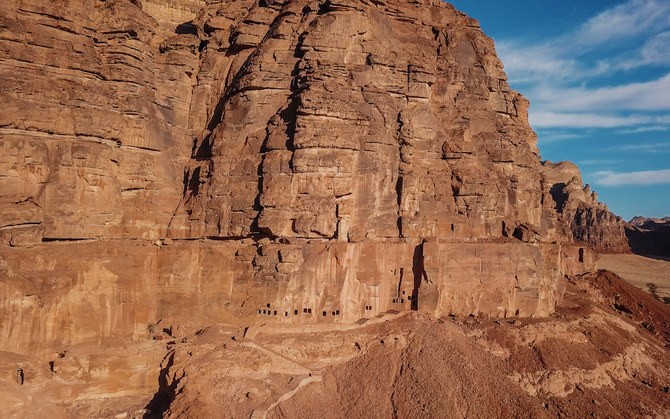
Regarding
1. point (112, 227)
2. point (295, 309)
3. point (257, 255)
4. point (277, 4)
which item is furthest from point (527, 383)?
point (277, 4)

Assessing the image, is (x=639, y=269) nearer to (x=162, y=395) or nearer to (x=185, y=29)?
(x=185, y=29)

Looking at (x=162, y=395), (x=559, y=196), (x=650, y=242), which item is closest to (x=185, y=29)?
(x=162, y=395)

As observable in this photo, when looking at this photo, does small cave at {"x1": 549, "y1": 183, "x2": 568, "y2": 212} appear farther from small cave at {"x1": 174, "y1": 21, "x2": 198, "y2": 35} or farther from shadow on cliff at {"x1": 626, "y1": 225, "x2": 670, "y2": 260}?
small cave at {"x1": 174, "y1": 21, "x2": 198, "y2": 35}

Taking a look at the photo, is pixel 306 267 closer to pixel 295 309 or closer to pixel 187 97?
pixel 295 309

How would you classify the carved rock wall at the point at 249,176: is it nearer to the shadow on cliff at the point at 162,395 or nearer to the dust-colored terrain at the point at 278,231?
the dust-colored terrain at the point at 278,231

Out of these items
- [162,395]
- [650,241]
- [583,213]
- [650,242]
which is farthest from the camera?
[650,241]

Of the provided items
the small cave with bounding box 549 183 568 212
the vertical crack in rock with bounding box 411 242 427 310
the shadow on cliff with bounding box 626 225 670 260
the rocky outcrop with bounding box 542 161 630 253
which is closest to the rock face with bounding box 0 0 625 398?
the vertical crack in rock with bounding box 411 242 427 310
